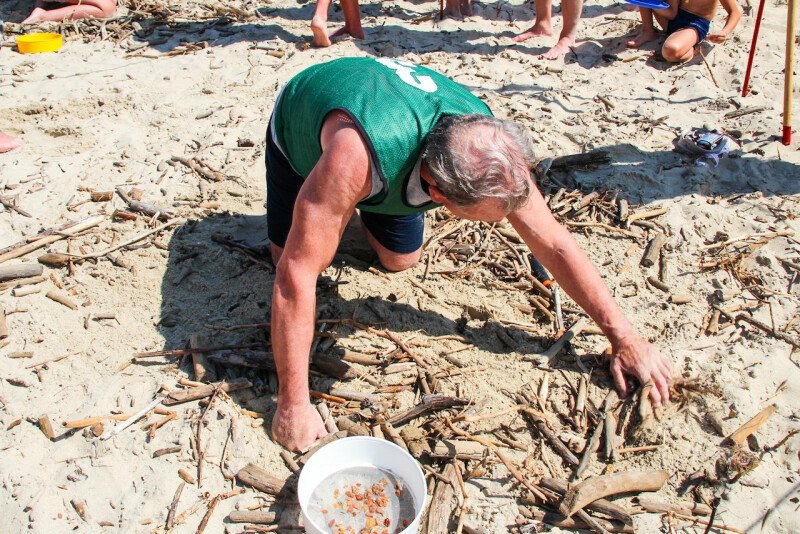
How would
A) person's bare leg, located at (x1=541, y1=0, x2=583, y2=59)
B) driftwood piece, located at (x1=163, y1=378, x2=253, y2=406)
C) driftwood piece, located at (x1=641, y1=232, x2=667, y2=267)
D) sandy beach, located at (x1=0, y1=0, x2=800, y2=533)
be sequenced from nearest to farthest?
sandy beach, located at (x1=0, y1=0, x2=800, y2=533) < driftwood piece, located at (x1=163, y1=378, x2=253, y2=406) < driftwood piece, located at (x1=641, y1=232, x2=667, y2=267) < person's bare leg, located at (x1=541, y1=0, x2=583, y2=59)

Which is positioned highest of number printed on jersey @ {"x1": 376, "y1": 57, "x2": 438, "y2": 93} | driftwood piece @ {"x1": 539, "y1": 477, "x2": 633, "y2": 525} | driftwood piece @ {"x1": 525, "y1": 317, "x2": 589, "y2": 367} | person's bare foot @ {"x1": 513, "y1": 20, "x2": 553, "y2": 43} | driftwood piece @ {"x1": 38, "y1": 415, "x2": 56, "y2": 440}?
number printed on jersey @ {"x1": 376, "y1": 57, "x2": 438, "y2": 93}

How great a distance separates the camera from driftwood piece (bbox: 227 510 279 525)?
2652 millimetres

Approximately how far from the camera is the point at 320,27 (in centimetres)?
584

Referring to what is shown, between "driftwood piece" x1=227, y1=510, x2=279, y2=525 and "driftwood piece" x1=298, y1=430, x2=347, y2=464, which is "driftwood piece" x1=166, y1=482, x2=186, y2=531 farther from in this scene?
"driftwood piece" x1=298, y1=430, x2=347, y2=464

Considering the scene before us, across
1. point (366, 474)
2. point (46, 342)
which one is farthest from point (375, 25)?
point (366, 474)

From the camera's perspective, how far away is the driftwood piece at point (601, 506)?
8.85ft

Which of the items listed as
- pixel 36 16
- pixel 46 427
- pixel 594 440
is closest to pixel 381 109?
pixel 594 440

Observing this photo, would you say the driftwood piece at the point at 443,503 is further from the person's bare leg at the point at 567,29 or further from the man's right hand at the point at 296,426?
the person's bare leg at the point at 567,29

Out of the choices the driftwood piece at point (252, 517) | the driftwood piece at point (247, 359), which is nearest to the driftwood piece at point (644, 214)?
the driftwood piece at point (247, 359)

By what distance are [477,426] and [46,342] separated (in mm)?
2129

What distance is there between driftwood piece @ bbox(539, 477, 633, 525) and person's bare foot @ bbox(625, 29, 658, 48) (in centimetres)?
465

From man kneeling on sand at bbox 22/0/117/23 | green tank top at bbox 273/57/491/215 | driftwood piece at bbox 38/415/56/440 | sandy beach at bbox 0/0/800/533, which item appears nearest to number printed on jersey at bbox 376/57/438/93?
green tank top at bbox 273/57/491/215

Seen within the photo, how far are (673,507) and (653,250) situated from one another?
5.53 feet

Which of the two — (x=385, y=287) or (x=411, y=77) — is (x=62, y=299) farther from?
(x=411, y=77)
